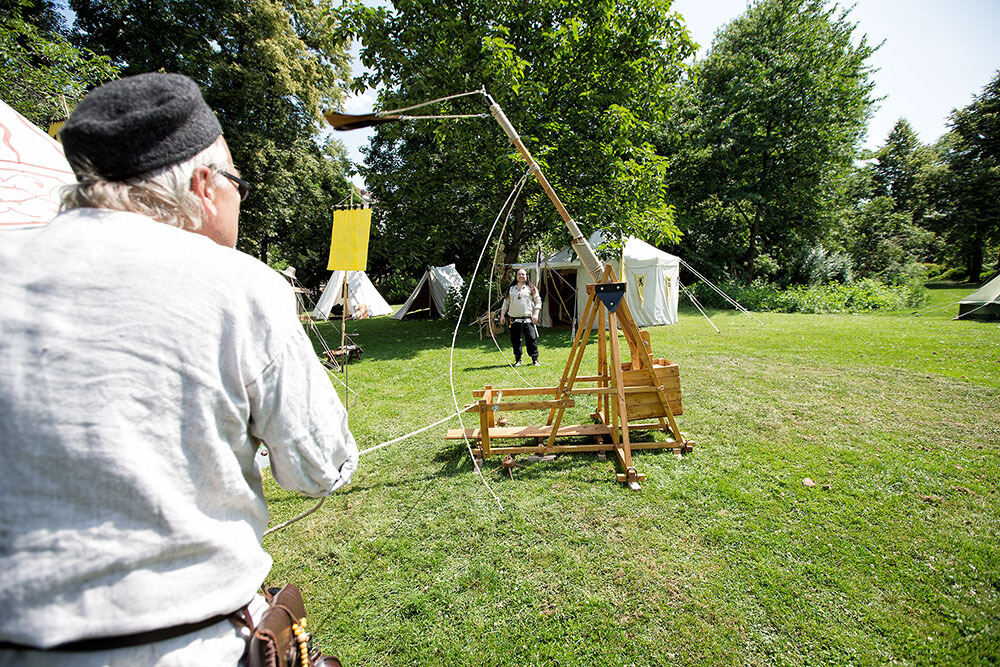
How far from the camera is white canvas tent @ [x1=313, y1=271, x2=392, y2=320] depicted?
19219 mm

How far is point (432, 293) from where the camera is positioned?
20.7 m

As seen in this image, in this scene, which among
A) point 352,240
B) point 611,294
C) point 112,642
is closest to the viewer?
point 112,642

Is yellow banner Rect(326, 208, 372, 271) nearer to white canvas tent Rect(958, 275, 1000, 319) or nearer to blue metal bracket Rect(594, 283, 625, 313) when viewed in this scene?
blue metal bracket Rect(594, 283, 625, 313)

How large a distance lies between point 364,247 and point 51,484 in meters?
6.39

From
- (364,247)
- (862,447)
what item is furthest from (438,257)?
(862,447)

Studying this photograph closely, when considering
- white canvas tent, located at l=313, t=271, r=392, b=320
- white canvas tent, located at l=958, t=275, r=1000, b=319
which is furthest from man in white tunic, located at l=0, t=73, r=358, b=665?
white canvas tent, located at l=958, t=275, r=1000, b=319

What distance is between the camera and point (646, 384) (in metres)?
4.53

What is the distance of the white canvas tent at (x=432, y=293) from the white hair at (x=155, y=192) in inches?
751

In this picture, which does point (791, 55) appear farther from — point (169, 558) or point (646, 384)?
point (169, 558)

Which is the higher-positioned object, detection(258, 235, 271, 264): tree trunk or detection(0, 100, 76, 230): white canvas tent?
detection(258, 235, 271, 264): tree trunk

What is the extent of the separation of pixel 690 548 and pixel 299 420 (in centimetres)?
302

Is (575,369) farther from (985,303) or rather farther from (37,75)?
(985,303)

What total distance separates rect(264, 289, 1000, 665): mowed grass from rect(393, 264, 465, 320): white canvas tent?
14.7 m

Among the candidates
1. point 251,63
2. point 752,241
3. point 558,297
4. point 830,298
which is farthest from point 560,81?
point 752,241
